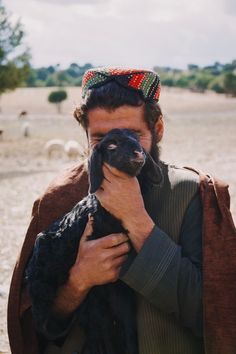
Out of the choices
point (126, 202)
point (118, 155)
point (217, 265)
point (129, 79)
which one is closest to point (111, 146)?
point (118, 155)

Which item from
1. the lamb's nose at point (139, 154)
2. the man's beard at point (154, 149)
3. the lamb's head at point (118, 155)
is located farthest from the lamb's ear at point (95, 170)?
the man's beard at point (154, 149)

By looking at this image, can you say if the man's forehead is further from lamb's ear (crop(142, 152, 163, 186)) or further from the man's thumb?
the man's thumb

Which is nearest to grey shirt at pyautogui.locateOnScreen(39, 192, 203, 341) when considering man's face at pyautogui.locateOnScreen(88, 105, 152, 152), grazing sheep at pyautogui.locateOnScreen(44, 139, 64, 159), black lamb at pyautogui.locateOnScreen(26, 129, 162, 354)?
black lamb at pyautogui.locateOnScreen(26, 129, 162, 354)

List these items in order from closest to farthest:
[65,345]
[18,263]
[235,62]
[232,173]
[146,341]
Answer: [146,341] → [65,345] → [18,263] → [232,173] → [235,62]

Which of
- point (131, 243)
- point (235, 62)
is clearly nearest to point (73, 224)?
point (131, 243)

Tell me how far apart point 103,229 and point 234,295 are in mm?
603

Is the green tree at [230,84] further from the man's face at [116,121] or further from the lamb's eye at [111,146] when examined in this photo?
the lamb's eye at [111,146]

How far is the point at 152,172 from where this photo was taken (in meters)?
2.29

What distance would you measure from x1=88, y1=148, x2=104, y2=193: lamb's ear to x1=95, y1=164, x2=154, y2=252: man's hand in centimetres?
2

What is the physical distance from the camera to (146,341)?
2.22m

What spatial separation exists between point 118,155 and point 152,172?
31 cm

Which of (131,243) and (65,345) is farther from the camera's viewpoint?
(65,345)

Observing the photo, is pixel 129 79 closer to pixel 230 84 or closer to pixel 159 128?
pixel 159 128

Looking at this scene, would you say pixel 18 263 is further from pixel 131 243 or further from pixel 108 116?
pixel 108 116
